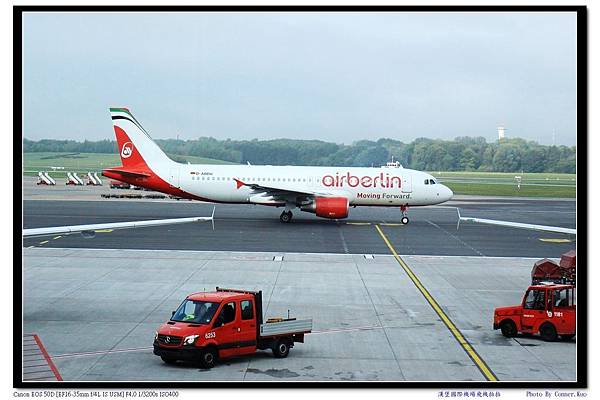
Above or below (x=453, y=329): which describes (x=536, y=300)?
above

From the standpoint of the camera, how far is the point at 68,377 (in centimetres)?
1486

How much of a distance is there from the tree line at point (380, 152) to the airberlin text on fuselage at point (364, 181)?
2340cm

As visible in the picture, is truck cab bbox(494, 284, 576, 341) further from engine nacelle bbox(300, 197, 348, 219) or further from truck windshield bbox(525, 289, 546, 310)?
engine nacelle bbox(300, 197, 348, 219)

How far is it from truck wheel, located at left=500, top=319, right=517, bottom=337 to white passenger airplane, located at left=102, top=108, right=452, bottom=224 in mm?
30200

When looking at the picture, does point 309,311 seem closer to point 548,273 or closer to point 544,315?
point 544,315

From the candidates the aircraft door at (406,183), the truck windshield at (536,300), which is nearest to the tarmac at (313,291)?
the truck windshield at (536,300)

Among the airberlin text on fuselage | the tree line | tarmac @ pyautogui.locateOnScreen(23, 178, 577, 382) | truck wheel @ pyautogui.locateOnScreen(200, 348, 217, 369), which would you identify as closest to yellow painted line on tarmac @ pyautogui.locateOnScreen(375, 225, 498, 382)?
tarmac @ pyautogui.locateOnScreen(23, 178, 577, 382)

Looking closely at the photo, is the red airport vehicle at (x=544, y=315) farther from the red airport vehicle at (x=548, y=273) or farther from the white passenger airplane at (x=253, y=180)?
the white passenger airplane at (x=253, y=180)

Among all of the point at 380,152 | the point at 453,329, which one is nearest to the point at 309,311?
the point at 453,329

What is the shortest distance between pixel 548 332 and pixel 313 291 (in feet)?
29.1

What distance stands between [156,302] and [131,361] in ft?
22.6

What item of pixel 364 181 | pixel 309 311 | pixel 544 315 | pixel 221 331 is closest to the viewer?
pixel 221 331

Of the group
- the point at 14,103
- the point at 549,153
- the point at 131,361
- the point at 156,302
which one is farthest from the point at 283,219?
the point at 549,153

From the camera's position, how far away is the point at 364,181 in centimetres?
5000
